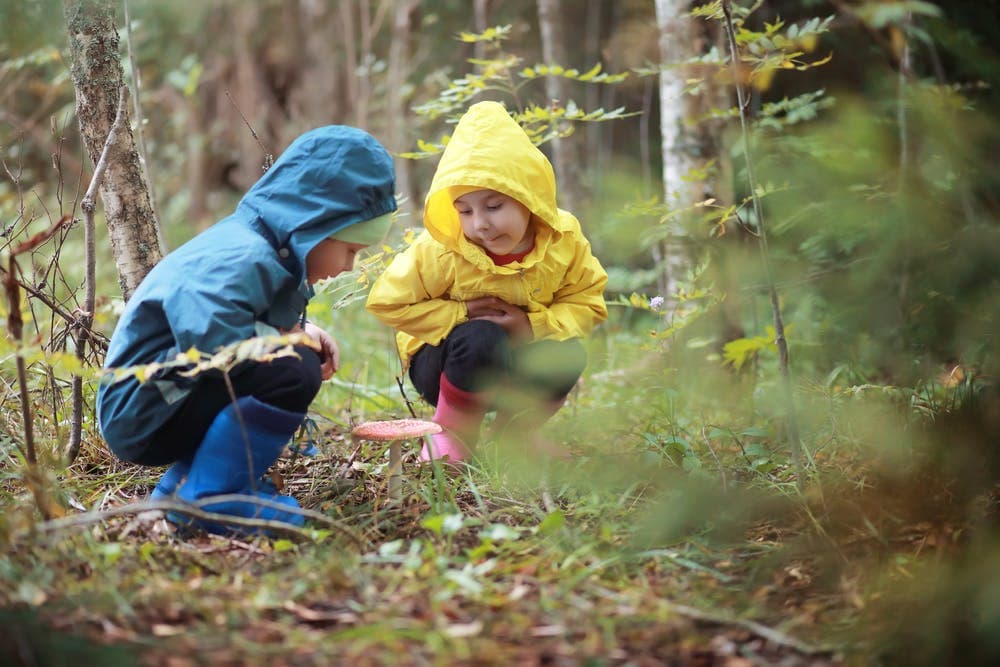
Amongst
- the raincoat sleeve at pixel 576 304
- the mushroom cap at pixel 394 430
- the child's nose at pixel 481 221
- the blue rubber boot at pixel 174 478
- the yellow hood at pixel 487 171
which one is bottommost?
the blue rubber boot at pixel 174 478

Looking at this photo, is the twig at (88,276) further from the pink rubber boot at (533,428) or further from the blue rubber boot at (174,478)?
the pink rubber boot at (533,428)

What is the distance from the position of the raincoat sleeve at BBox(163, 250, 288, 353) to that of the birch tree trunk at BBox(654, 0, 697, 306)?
1.86 meters

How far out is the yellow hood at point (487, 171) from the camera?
112 inches

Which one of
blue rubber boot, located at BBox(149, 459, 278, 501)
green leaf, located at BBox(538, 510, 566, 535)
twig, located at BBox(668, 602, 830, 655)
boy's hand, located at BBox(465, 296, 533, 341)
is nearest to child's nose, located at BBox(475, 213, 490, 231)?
boy's hand, located at BBox(465, 296, 533, 341)

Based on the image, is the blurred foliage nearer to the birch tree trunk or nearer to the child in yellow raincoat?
the child in yellow raincoat

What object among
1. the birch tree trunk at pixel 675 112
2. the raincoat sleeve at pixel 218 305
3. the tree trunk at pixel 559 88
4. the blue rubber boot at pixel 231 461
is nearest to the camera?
the raincoat sleeve at pixel 218 305

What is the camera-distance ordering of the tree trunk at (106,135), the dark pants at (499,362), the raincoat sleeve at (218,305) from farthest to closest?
the dark pants at (499,362), the tree trunk at (106,135), the raincoat sleeve at (218,305)

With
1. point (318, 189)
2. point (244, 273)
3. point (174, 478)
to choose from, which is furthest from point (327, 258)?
point (174, 478)

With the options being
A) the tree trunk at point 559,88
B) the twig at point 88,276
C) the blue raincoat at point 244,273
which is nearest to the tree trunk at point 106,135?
the twig at point 88,276

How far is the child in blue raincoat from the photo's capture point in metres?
2.32

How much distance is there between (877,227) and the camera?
6.31 ft

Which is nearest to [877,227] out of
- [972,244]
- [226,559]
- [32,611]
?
[972,244]

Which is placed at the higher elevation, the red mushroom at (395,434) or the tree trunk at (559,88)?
the tree trunk at (559,88)

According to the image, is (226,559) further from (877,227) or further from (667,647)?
(877,227)
